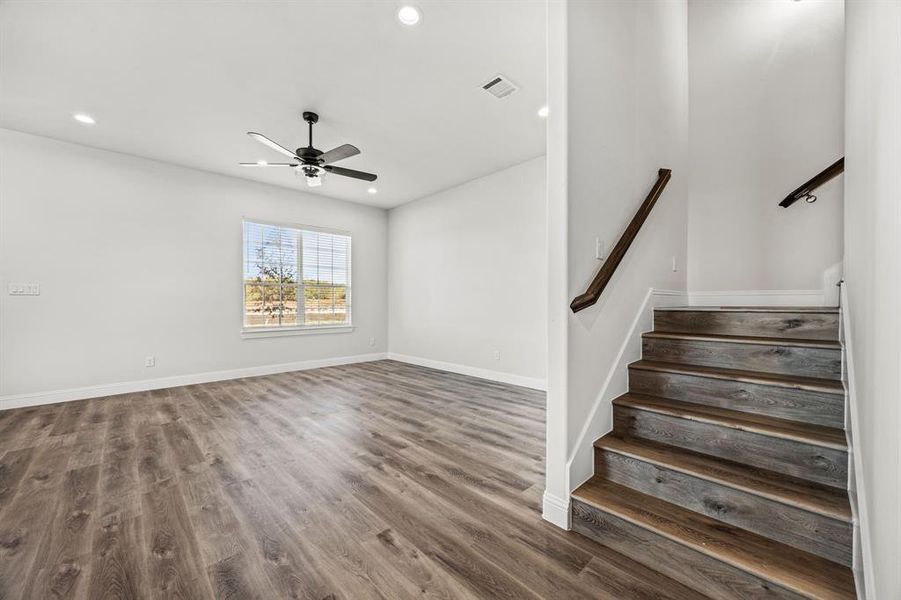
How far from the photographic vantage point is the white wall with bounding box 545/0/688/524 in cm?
178

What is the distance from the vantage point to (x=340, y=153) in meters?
3.22

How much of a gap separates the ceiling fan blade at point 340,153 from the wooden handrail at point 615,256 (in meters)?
2.28

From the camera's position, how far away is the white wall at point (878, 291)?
0.84m

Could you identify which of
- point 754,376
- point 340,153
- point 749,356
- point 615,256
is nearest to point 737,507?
point 754,376

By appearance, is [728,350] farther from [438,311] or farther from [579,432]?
[438,311]

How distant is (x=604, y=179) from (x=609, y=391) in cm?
124

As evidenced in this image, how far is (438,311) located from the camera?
5.91 meters

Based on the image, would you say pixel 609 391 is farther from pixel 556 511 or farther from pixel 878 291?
pixel 878 291

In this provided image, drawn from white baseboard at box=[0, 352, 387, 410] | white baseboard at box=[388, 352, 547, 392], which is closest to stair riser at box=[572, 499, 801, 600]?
white baseboard at box=[388, 352, 547, 392]

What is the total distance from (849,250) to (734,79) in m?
2.26

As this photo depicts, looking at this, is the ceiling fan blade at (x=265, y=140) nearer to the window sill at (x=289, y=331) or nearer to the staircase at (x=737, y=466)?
the window sill at (x=289, y=331)

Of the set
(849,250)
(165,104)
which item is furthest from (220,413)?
(849,250)

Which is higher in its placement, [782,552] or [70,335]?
[70,335]

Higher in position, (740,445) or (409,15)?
(409,15)
